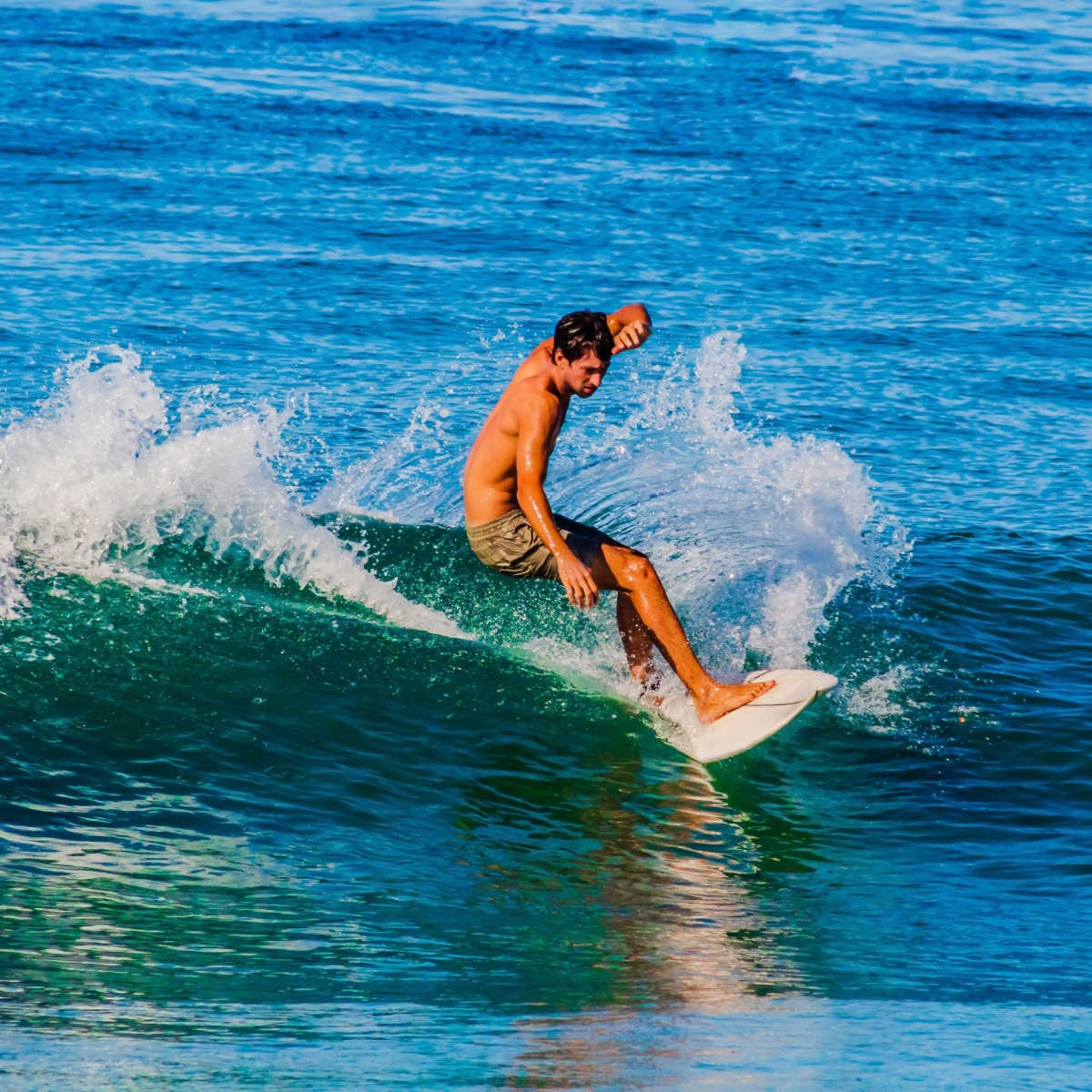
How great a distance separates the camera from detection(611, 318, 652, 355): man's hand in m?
7.72

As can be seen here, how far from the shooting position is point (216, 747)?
7.40 m

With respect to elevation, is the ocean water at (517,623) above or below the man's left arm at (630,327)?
below

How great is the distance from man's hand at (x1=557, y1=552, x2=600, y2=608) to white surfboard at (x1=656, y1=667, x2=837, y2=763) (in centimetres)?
110

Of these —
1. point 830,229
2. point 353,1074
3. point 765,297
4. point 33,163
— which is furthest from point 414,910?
point 33,163

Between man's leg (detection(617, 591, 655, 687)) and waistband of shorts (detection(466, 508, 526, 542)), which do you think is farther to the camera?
man's leg (detection(617, 591, 655, 687))

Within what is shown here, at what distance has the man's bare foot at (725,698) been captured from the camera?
7617mm

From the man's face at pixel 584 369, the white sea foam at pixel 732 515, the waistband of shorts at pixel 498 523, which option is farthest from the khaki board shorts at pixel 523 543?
the white sea foam at pixel 732 515

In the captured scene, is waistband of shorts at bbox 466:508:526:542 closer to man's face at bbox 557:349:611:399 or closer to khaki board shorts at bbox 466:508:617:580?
khaki board shorts at bbox 466:508:617:580

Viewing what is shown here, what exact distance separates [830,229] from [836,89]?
23.5 ft

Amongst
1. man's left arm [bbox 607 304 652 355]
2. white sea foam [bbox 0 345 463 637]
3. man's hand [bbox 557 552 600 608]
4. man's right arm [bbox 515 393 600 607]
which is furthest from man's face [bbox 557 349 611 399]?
white sea foam [bbox 0 345 463 637]

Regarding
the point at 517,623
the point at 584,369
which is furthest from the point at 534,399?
the point at 517,623

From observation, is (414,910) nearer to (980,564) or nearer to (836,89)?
(980,564)

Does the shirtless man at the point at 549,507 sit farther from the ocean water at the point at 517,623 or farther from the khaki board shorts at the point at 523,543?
the ocean water at the point at 517,623

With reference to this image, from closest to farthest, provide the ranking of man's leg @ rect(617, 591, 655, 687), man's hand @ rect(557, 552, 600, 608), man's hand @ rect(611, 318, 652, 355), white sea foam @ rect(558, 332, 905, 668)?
man's hand @ rect(557, 552, 600, 608) < man's hand @ rect(611, 318, 652, 355) < man's leg @ rect(617, 591, 655, 687) < white sea foam @ rect(558, 332, 905, 668)
